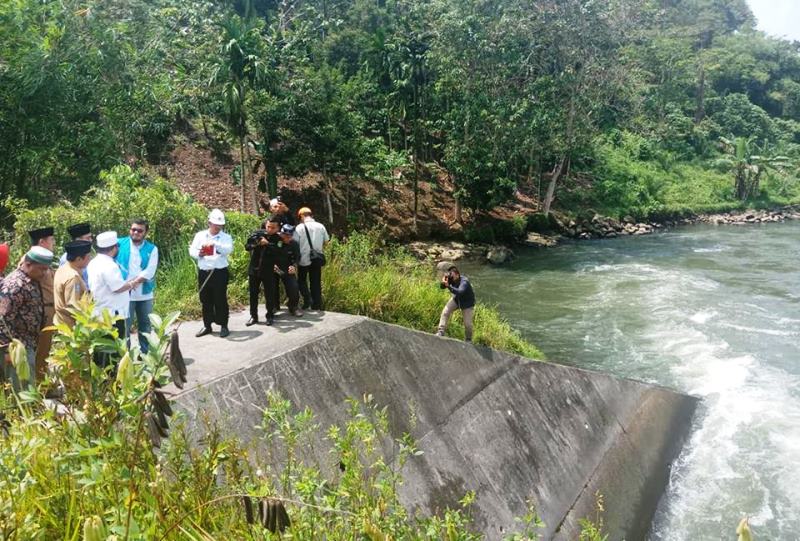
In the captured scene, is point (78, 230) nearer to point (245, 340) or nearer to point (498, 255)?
point (245, 340)

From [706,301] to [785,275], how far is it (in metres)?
6.04

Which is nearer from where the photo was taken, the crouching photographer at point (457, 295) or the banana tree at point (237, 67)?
the crouching photographer at point (457, 295)

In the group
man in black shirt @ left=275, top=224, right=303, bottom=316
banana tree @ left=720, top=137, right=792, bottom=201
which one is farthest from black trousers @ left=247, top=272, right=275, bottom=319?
banana tree @ left=720, top=137, right=792, bottom=201

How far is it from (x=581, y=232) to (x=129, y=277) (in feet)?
90.8

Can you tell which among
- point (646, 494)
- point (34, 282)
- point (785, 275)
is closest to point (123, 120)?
point (34, 282)

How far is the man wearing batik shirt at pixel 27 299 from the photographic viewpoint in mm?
4715

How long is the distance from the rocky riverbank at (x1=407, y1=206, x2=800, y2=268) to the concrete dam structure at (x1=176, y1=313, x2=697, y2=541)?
9968 mm

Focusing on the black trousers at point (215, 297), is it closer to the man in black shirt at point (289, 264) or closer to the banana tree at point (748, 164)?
the man in black shirt at point (289, 264)

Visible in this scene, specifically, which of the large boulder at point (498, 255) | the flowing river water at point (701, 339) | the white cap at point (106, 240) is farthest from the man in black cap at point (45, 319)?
the large boulder at point (498, 255)

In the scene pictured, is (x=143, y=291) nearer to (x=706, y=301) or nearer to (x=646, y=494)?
(x=646, y=494)

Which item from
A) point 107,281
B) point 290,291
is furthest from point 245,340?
point 107,281

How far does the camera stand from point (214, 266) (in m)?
6.68

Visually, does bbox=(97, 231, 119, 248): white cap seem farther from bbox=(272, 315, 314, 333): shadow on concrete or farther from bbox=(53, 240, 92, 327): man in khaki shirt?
bbox=(272, 315, 314, 333): shadow on concrete

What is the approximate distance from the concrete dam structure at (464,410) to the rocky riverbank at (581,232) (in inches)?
392
